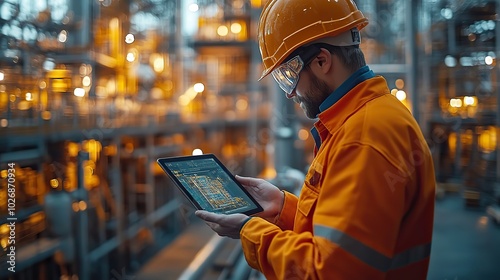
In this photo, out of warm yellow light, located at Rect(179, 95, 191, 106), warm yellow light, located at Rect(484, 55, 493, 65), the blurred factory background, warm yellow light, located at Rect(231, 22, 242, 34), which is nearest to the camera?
the blurred factory background

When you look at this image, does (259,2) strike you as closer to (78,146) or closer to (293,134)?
(293,134)

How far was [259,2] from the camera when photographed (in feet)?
13.4

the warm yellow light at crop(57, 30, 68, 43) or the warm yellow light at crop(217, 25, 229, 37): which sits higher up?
the warm yellow light at crop(217, 25, 229, 37)

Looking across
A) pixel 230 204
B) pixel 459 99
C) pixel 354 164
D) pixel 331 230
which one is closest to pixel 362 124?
pixel 354 164

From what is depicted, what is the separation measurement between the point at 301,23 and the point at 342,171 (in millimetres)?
422

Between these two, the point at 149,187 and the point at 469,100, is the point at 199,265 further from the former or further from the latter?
the point at 149,187

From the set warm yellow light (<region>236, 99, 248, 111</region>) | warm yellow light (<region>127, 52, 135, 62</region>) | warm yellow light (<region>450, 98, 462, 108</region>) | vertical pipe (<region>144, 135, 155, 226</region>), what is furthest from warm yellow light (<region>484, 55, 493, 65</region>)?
warm yellow light (<region>236, 99, 248, 111</region>)

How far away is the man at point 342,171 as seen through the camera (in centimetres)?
98

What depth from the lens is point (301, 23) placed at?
121cm

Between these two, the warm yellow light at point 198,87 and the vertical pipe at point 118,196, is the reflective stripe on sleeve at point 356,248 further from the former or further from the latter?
the warm yellow light at point 198,87

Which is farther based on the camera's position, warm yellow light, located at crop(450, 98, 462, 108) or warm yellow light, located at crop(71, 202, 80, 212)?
warm yellow light, located at crop(450, 98, 462, 108)

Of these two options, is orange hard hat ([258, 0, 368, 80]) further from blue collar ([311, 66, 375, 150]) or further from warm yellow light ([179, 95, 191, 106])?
warm yellow light ([179, 95, 191, 106])

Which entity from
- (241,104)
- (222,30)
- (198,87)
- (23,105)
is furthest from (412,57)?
(241,104)

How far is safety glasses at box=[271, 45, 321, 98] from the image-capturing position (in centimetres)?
120
